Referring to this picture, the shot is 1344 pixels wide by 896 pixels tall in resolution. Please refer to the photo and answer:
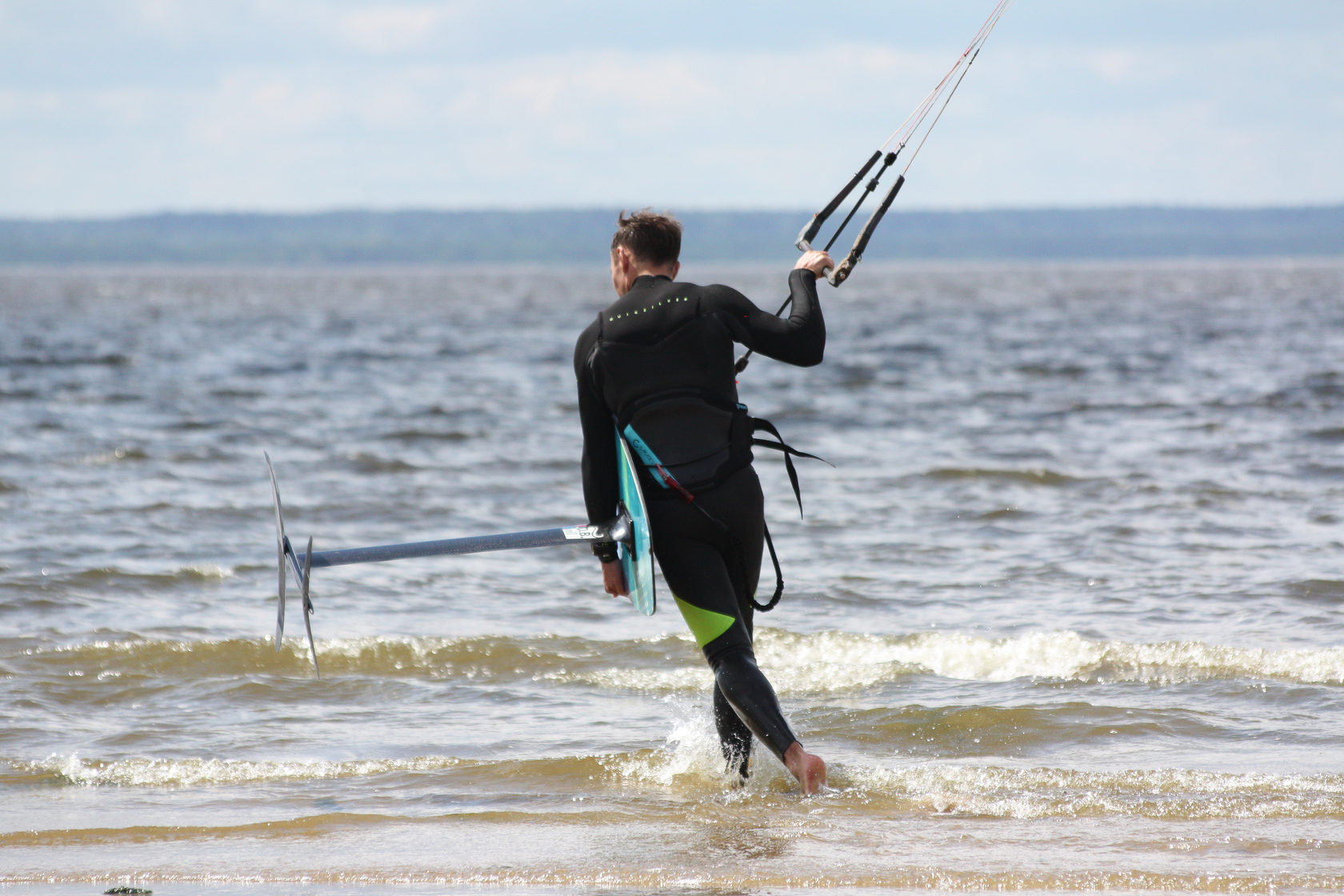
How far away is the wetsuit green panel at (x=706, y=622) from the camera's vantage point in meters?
5.29

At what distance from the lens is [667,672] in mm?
7949

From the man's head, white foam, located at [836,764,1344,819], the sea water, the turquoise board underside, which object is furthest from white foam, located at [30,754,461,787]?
the man's head

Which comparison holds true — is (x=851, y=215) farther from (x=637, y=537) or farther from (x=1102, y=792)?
(x=1102, y=792)

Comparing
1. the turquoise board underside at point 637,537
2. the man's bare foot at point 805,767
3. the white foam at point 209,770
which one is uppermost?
the turquoise board underside at point 637,537

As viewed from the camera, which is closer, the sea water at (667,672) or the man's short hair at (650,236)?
the sea water at (667,672)

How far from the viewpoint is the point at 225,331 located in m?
51.1

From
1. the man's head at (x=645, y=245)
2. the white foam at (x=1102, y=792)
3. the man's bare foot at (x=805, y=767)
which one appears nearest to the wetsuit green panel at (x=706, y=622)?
the man's bare foot at (x=805, y=767)

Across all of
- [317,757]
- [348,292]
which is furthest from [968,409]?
[348,292]

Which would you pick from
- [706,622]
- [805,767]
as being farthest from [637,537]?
[805,767]

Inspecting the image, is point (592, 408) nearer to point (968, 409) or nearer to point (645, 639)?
point (645, 639)

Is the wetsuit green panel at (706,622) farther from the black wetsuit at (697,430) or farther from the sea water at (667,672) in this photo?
the sea water at (667,672)

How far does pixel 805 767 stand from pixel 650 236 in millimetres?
2064

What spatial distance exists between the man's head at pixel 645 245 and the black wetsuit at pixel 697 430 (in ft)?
0.24

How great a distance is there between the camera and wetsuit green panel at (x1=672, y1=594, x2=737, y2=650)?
208 inches
